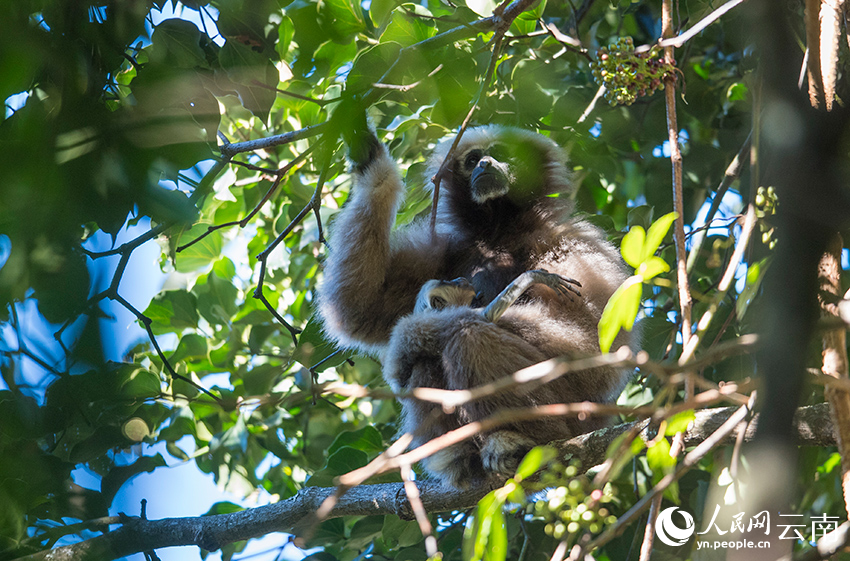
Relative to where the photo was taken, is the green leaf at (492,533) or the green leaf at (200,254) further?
the green leaf at (200,254)

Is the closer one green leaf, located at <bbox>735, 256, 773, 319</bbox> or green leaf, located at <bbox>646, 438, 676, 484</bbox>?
green leaf, located at <bbox>646, 438, 676, 484</bbox>

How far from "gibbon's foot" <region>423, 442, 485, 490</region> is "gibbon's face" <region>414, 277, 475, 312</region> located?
0.84 metres

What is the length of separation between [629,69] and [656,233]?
51.9 inches

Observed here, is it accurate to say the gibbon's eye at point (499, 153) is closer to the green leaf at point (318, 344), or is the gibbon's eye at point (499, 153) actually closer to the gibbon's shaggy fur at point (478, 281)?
the gibbon's shaggy fur at point (478, 281)

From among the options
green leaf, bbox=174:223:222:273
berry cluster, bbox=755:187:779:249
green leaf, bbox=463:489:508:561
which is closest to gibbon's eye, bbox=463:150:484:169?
green leaf, bbox=174:223:222:273

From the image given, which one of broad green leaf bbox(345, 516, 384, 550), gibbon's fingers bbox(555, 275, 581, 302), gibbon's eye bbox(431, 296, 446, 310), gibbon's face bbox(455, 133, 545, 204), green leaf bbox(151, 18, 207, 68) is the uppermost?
gibbon's face bbox(455, 133, 545, 204)

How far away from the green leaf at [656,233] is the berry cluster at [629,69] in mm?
1243

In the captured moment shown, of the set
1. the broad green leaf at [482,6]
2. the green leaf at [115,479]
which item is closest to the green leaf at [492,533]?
the green leaf at [115,479]

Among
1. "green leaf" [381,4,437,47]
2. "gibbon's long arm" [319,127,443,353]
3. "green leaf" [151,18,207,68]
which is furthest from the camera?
"gibbon's long arm" [319,127,443,353]

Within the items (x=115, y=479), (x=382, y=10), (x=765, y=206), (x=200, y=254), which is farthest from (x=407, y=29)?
(x=115, y=479)

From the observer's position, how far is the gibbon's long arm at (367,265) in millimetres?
4027

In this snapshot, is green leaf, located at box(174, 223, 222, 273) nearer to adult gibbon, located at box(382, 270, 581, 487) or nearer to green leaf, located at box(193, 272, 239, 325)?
green leaf, located at box(193, 272, 239, 325)

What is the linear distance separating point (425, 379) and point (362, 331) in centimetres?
77

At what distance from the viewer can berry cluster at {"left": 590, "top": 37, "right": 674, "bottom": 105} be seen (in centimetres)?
274
